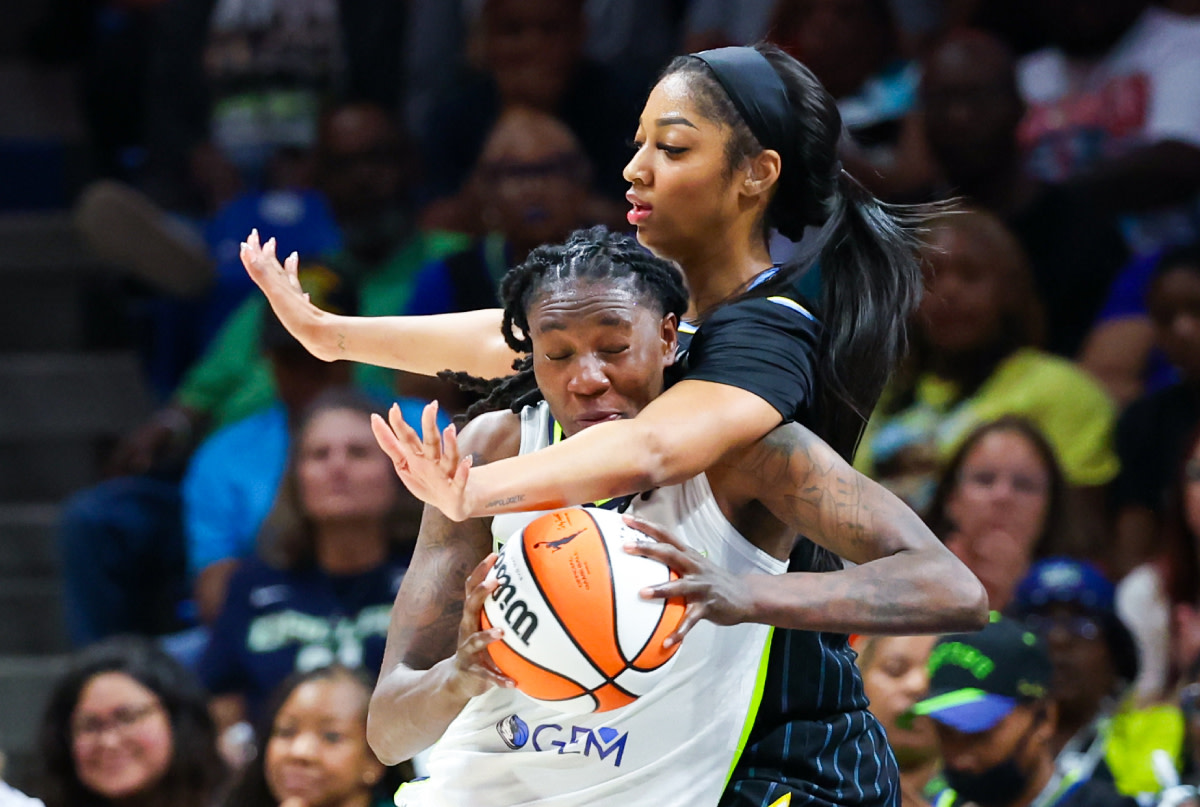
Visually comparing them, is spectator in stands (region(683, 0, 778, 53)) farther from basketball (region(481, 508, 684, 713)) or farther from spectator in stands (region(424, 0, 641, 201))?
basketball (region(481, 508, 684, 713))

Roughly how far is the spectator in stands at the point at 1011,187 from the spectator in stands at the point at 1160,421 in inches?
15.4

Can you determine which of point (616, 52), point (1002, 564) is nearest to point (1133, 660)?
point (1002, 564)

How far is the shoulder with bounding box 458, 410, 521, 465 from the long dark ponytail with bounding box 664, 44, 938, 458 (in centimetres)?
49

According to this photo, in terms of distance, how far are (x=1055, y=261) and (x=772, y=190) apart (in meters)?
3.50

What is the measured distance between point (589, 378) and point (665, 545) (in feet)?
1.01

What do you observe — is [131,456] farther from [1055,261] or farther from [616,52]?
[1055,261]

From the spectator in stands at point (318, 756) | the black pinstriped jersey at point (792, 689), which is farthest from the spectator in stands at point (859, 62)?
the black pinstriped jersey at point (792, 689)

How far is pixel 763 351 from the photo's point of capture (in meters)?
3.11

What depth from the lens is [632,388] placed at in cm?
307

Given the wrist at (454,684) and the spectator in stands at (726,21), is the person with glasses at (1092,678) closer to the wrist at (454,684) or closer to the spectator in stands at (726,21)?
the wrist at (454,684)

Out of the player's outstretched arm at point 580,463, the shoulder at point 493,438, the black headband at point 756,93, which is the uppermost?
the black headband at point 756,93

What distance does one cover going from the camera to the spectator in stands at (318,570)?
5906 mm

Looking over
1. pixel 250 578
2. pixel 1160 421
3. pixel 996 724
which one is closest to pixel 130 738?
pixel 250 578

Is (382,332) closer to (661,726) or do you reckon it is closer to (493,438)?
(493,438)
